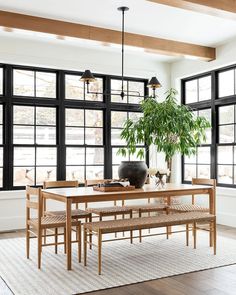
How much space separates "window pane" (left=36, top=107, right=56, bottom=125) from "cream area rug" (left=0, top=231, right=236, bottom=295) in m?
2.10

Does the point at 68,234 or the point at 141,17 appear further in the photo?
the point at 141,17

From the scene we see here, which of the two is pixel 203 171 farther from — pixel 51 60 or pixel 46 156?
pixel 51 60

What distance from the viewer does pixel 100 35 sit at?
579 centimetres

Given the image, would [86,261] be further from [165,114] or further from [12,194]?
[165,114]

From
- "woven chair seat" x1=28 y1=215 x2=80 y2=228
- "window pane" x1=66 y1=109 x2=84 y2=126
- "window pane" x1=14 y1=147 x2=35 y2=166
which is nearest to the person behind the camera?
"woven chair seat" x1=28 y1=215 x2=80 y2=228

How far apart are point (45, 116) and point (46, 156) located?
2.24 ft

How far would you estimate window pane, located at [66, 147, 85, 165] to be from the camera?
690 centimetres

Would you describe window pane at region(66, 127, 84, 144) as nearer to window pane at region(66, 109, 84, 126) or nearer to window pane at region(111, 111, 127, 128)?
window pane at region(66, 109, 84, 126)

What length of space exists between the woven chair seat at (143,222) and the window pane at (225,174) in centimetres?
205

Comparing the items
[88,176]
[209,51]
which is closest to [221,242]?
[88,176]

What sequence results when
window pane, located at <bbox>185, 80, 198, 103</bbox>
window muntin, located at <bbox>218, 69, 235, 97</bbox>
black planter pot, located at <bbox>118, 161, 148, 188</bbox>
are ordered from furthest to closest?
window pane, located at <bbox>185, 80, 198, 103</bbox> → window muntin, located at <bbox>218, 69, 235, 97</bbox> → black planter pot, located at <bbox>118, 161, 148, 188</bbox>

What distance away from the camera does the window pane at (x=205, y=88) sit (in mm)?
7121

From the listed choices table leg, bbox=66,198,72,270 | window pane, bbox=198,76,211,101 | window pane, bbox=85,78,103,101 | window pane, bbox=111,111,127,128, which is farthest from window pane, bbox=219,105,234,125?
table leg, bbox=66,198,72,270

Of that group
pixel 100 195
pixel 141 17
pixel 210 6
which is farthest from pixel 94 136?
pixel 210 6
